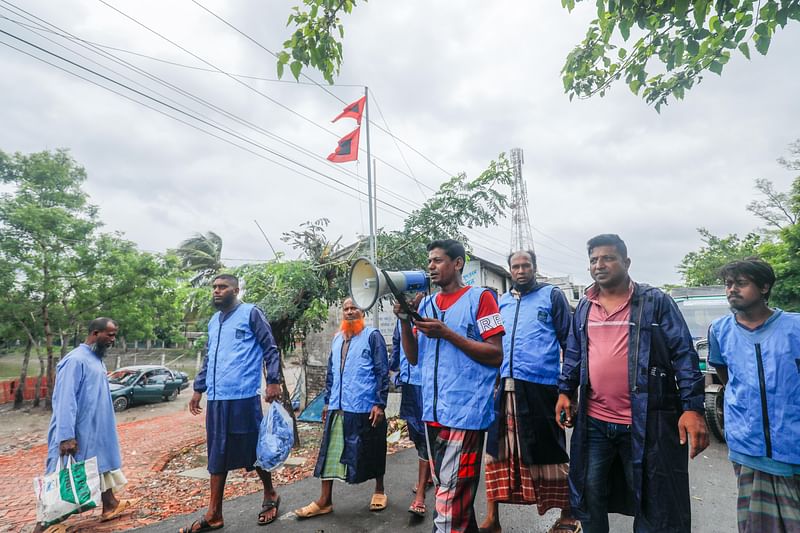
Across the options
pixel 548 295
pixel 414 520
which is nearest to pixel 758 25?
pixel 548 295

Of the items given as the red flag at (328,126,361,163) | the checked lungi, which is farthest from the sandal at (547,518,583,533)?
the red flag at (328,126,361,163)

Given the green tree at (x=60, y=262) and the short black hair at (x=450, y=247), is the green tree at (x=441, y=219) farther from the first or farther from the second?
the green tree at (x=60, y=262)

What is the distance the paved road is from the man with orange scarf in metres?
0.15

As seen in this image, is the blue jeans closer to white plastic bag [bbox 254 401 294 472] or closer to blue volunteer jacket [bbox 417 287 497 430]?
blue volunteer jacket [bbox 417 287 497 430]

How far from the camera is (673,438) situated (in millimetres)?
2393

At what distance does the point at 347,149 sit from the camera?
8.57 m

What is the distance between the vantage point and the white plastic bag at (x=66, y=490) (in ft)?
11.2

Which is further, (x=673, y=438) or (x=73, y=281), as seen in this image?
(x=73, y=281)

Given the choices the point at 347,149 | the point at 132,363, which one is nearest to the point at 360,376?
the point at 347,149

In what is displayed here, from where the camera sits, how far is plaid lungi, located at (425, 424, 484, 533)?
2.46 m

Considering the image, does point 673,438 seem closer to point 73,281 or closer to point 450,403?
point 450,403

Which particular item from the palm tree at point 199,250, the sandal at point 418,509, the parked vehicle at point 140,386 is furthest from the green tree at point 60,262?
the sandal at point 418,509

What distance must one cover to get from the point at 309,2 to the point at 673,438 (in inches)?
140

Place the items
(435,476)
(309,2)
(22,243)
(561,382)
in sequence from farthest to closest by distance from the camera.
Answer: (22,243)
(309,2)
(561,382)
(435,476)
